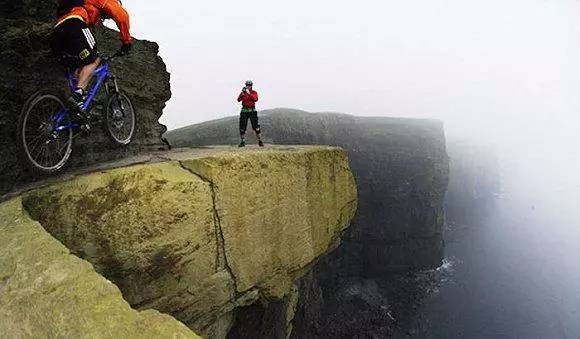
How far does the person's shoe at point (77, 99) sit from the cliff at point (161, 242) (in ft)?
4.85

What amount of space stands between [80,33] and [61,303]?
17.4ft

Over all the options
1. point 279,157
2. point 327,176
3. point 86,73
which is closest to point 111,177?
point 86,73

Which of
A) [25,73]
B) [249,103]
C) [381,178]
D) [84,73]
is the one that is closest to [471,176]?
[381,178]

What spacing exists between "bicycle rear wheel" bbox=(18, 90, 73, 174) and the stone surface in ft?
8.73

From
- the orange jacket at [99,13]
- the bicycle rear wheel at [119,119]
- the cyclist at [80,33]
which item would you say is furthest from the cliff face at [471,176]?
the cyclist at [80,33]

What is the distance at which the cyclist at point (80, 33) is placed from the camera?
6598mm

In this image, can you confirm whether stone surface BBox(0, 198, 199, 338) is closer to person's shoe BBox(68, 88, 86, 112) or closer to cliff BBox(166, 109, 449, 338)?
person's shoe BBox(68, 88, 86, 112)

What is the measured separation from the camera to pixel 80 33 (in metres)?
6.67

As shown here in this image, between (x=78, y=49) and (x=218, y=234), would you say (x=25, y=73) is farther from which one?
(x=218, y=234)

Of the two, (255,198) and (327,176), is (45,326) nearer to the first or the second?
(255,198)

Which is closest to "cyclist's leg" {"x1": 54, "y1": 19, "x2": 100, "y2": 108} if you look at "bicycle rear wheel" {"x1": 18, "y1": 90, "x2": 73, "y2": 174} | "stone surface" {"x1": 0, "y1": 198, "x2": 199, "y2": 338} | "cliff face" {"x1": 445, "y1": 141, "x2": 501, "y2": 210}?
"bicycle rear wheel" {"x1": 18, "y1": 90, "x2": 73, "y2": 174}

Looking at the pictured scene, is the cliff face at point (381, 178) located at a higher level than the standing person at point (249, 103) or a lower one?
lower

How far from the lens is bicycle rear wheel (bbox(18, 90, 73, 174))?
6355 mm

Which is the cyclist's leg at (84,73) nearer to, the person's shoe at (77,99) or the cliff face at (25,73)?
the person's shoe at (77,99)
